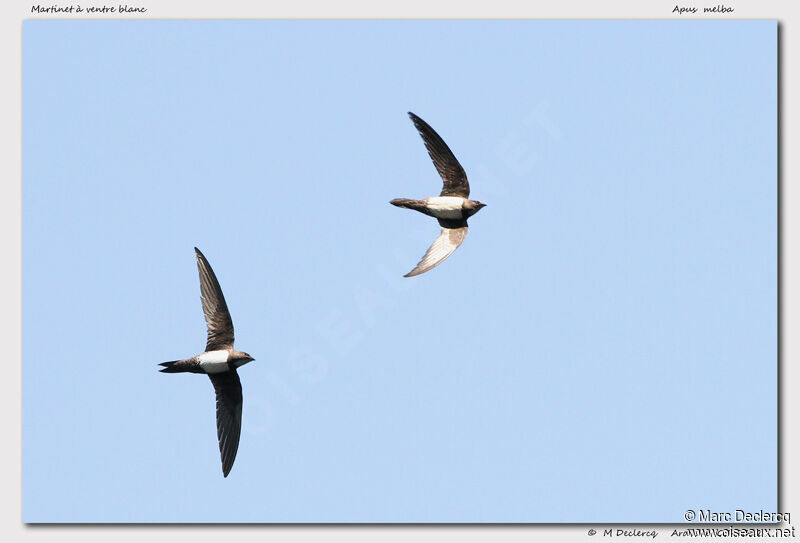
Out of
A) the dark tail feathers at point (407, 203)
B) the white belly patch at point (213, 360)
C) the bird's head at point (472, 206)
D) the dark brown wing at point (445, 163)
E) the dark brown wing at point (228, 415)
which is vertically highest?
the dark brown wing at point (445, 163)

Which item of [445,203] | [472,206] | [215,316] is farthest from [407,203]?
[215,316]

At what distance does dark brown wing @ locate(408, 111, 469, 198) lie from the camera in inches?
885

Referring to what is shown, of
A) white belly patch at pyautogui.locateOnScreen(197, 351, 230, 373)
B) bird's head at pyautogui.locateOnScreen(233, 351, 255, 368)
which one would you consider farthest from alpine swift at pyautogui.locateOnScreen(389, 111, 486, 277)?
white belly patch at pyautogui.locateOnScreen(197, 351, 230, 373)

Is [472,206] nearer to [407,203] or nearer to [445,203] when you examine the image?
[445,203]

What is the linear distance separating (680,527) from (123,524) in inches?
315

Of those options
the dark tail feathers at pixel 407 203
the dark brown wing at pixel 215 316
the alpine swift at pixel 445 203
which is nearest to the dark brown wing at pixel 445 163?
the alpine swift at pixel 445 203

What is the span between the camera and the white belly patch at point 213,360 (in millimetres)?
21578

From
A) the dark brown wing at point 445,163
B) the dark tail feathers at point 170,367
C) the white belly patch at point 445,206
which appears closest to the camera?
the dark tail feathers at point 170,367

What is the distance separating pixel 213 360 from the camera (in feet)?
70.9

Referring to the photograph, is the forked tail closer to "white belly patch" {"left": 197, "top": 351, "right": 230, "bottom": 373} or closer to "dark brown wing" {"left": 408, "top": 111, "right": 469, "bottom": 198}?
"white belly patch" {"left": 197, "top": 351, "right": 230, "bottom": 373}

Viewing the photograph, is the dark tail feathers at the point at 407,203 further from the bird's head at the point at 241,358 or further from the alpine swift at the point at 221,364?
the bird's head at the point at 241,358

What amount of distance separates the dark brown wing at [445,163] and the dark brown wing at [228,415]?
15.8 ft

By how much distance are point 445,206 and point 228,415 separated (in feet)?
16.5
